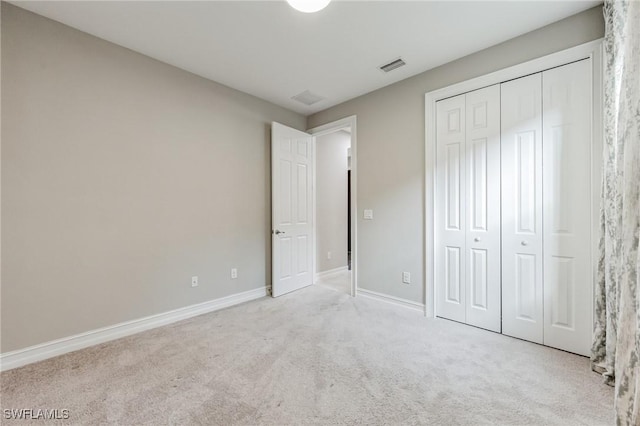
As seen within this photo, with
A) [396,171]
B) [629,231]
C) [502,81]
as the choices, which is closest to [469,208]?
[396,171]

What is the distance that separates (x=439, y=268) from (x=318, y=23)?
263 centimetres

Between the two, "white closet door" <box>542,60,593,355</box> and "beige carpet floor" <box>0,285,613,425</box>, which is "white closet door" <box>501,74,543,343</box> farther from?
"beige carpet floor" <box>0,285,613,425</box>

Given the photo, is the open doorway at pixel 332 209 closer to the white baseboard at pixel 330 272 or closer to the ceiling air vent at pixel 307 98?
the white baseboard at pixel 330 272

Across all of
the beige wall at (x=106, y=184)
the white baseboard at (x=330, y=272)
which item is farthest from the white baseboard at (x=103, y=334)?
the white baseboard at (x=330, y=272)

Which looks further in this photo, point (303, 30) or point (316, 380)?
point (303, 30)

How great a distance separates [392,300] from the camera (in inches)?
128

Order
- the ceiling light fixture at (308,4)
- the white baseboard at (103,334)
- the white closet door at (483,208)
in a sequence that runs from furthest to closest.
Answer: the white closet door at (483,208), the white baseboard at (103,334), the ceiling light fixture at (308,4)

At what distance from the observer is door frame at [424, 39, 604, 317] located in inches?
79.1

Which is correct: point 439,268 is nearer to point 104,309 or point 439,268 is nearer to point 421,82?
point 421,82

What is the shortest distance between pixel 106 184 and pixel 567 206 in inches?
155

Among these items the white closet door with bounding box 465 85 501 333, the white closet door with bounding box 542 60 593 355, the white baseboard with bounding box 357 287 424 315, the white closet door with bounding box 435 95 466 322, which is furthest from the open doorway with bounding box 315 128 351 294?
the white closet door with bounding box 542 60 593 355

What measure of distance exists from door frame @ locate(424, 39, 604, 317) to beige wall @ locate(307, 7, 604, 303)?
8cm

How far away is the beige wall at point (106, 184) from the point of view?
2.02 meters

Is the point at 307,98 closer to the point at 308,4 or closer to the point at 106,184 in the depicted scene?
the point at 308,4
